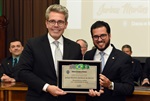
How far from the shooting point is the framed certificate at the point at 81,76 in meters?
2.37

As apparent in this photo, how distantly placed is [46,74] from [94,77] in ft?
1.25

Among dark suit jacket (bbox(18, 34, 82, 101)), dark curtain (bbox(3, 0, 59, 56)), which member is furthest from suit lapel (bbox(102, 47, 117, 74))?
dark curtain (bbox(3, 0, 59, 56))

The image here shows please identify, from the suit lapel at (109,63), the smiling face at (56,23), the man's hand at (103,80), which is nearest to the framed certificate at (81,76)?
the man's hand at (103,80)

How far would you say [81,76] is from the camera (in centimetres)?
241

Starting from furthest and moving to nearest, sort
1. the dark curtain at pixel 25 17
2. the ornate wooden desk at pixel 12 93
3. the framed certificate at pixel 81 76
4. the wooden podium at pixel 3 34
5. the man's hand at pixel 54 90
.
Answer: the dark curtain at pixel 25 17, the wooden podium at pixel 3 34, the ornate wooden desk at pixel 12 93, the framed certificate at pixel 81 76, the man's hand at pixel 54 90

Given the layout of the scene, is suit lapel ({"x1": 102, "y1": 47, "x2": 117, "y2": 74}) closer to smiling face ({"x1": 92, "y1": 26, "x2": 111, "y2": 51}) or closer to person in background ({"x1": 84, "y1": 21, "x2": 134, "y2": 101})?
person in background ({"x1": 84, "y1": 21, "x2": 134, "y2": 101})

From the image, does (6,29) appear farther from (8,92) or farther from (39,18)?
(8,92)

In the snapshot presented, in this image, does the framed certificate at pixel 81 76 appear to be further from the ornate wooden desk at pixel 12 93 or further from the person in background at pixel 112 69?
the ornate wooden desk at pixel 12 93

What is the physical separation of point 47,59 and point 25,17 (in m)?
4.31

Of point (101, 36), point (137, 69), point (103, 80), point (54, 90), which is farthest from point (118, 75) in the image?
point (137, 69)

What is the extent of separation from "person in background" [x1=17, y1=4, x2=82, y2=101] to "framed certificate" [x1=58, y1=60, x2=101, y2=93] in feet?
0.24

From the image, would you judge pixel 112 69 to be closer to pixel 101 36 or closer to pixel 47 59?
pixel 101 36

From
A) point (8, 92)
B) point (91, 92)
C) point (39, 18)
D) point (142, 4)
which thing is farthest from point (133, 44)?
point (91, 92)

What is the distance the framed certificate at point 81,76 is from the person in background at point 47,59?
0.24 feet
